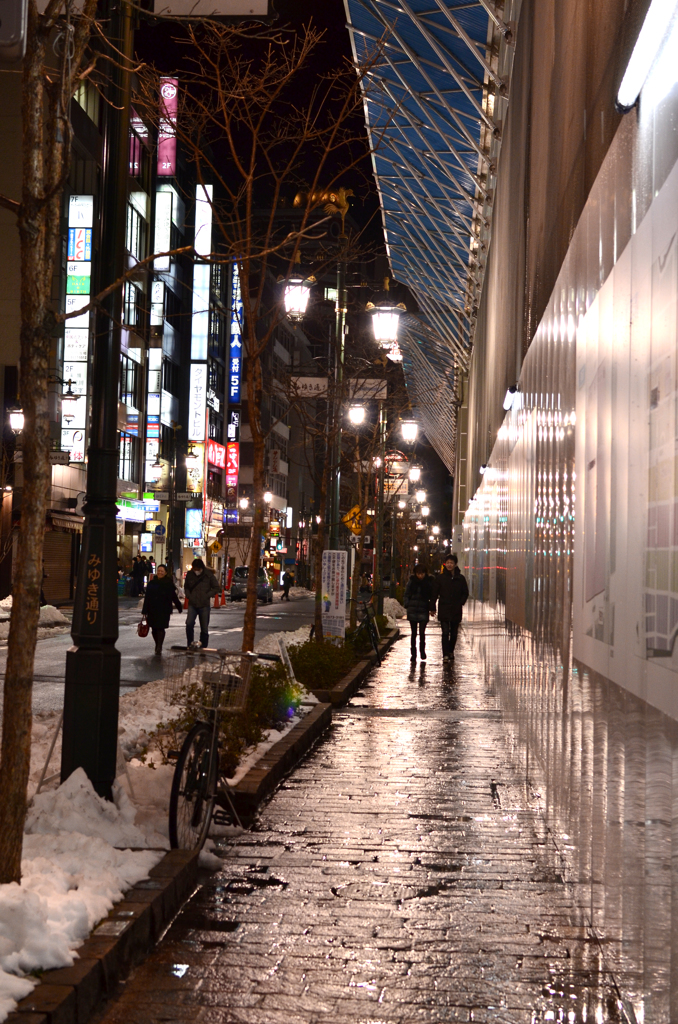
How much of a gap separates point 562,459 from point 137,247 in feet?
167

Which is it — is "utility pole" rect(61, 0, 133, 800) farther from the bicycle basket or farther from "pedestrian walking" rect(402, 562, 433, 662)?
"pedestrian walking" rect(402, 562, 433, 662)

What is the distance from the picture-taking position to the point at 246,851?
7.12 metres

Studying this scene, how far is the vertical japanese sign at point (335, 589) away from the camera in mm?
18734

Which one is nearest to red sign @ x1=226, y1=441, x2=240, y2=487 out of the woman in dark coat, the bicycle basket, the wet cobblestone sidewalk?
the woman in dark coat

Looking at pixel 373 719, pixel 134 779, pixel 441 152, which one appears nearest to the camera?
pixel 134 779

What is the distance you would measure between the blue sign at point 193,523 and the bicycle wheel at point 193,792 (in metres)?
61.7

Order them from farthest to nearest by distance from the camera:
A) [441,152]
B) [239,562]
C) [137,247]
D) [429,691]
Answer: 1. [239,562]
2. [137,247]
3. [441,152]
4. [429,691]

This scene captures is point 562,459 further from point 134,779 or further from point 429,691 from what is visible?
point 429,691

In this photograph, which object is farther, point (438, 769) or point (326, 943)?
point (438, 769)

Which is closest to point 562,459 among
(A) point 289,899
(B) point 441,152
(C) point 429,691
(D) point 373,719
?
(A) point 289,899

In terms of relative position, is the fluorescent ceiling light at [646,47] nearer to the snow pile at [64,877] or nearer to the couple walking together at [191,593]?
the snow pile at [64,877]

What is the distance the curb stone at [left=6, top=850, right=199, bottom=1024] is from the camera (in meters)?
3.97

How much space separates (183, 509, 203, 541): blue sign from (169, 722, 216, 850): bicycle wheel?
61697mm

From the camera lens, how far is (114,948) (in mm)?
4609
